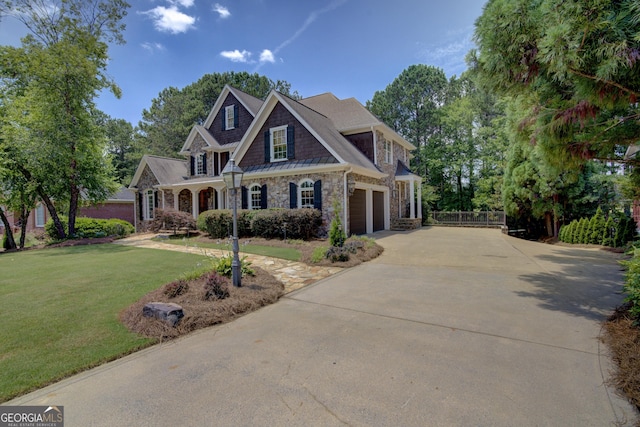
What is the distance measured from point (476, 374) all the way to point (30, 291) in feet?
26.3

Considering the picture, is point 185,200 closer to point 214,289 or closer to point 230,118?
point 230,118

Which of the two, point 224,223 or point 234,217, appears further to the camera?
point 224,223

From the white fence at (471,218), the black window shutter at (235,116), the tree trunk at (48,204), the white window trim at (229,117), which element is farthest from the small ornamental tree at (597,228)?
the tree trunk at (48,204)

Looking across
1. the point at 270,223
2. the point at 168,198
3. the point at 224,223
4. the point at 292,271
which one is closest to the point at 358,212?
the point at 270,223

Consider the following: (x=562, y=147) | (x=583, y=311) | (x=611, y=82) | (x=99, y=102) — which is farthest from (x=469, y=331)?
(x=99, y=102)

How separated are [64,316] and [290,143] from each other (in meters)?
11.6

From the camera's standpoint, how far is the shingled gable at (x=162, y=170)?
20.9 metres

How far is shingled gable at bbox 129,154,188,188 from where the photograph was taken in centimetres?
2086

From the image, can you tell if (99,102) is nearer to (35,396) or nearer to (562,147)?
(35,396)

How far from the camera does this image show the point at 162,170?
70.4 feet

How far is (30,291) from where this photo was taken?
5832mm

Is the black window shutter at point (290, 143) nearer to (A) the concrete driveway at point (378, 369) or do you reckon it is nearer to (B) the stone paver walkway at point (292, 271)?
(B) the stone paver walkway at point (292, 271)

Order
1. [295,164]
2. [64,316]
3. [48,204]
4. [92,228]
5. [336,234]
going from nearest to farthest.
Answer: [64,316], [336,234], [295,164], [48,204], [92,228]

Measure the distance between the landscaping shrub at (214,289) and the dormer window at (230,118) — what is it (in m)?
16.4
